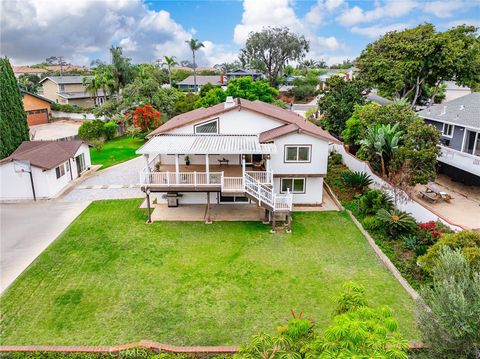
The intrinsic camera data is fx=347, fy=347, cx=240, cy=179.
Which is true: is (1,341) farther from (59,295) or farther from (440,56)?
(440,56)

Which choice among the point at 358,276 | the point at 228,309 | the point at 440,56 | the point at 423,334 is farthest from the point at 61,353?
the point at 440,56

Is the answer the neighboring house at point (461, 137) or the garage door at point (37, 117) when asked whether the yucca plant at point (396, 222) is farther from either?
the garage door at point (37, 117)

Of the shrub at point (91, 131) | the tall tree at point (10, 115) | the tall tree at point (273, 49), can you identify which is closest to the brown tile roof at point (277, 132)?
the tall tree at point (10, 115)

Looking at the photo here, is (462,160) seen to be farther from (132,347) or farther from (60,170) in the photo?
(60,170)

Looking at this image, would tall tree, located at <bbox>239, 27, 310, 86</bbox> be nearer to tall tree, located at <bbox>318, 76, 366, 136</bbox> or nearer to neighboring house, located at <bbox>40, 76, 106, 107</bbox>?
neighboring house, located at <bbox>40, 76, 106, 107</bbox>

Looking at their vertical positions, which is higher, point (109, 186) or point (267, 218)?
point (109, 186)

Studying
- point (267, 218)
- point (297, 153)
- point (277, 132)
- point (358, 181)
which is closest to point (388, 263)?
point (267, 218)
